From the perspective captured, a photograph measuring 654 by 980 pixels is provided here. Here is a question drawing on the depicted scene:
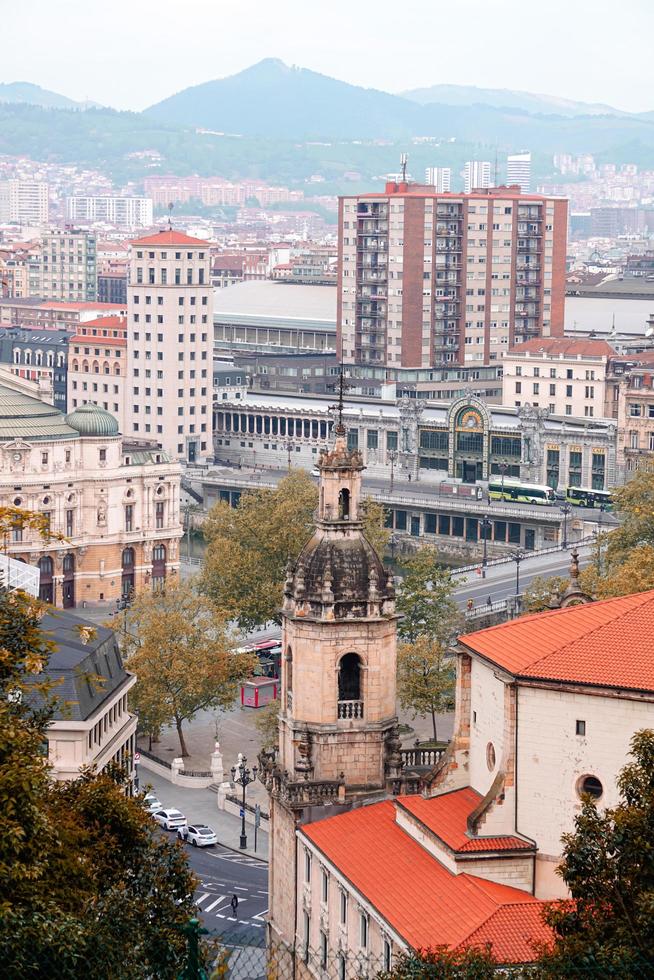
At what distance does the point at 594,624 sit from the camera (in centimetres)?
5628

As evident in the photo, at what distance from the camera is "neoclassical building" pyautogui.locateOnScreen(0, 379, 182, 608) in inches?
5935

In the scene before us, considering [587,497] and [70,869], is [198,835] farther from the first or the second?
[587,497]

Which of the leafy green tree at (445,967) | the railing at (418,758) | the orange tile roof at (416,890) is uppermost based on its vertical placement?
the leafy green tree at (445,967)

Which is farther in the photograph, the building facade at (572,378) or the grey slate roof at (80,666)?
the building facade at (572,378)

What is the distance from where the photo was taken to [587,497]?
576ft

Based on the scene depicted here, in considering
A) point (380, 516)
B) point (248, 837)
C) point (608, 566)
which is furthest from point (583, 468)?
point (248, 837)

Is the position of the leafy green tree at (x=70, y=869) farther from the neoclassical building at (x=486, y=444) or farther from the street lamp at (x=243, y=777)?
the neoclassical building at (x=486, y=444)

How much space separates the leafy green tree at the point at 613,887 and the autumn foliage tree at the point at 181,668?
2091 inches

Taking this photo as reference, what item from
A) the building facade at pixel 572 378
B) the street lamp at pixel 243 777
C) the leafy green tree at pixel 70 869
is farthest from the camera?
the building facade at pixel 572 378

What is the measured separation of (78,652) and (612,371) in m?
115

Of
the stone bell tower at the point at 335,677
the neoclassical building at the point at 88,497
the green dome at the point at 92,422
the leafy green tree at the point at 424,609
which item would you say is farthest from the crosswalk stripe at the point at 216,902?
the green dome at the point at 92,422

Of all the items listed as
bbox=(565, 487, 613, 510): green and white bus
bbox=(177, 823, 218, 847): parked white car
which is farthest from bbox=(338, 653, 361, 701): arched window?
bbox=(565, 487, 613, 510): green and white bus

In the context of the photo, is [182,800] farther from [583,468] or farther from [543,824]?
[583,468]

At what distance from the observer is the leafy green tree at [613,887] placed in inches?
1676
